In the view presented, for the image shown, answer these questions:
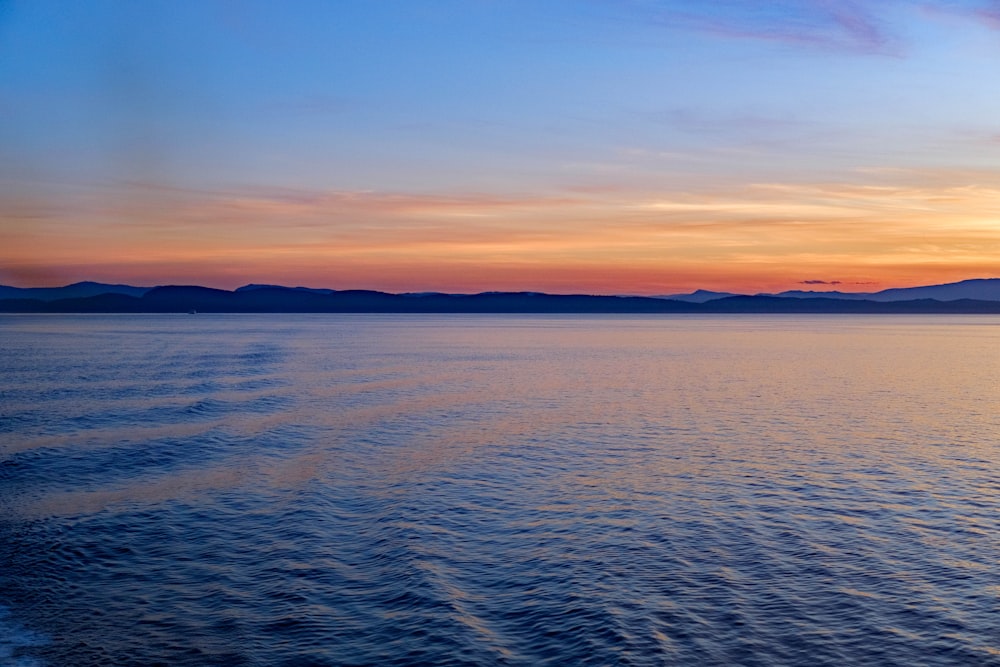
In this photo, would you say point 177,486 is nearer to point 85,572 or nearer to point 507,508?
point 85,572

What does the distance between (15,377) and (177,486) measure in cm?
4475

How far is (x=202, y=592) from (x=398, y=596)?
397 cm

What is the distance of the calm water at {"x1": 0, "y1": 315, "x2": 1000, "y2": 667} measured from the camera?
14172 millimetres

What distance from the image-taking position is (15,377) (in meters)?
61.8

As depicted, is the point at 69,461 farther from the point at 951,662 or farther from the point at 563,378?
the point at 563,378

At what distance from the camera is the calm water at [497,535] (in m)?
14.2

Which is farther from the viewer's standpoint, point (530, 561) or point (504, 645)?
point (530, 561)

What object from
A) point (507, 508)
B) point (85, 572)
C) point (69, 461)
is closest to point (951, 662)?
point (507, 508)

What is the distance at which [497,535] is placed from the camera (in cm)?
2027

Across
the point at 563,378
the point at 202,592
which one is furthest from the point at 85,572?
the point at 563,378

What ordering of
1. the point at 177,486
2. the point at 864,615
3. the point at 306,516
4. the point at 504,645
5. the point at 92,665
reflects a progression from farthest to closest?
the point at 177,486 → the point at 306,516 → the point at 864,615 → the point at 504,645 → the point at 92,665

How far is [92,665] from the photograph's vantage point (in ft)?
42.9

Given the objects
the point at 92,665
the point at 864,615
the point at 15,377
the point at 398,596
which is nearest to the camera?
the point at 92,665

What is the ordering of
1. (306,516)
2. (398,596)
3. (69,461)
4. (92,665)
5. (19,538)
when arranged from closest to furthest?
(92,665) < (398,596) < (19,538) < (306,516) < (69,461)
